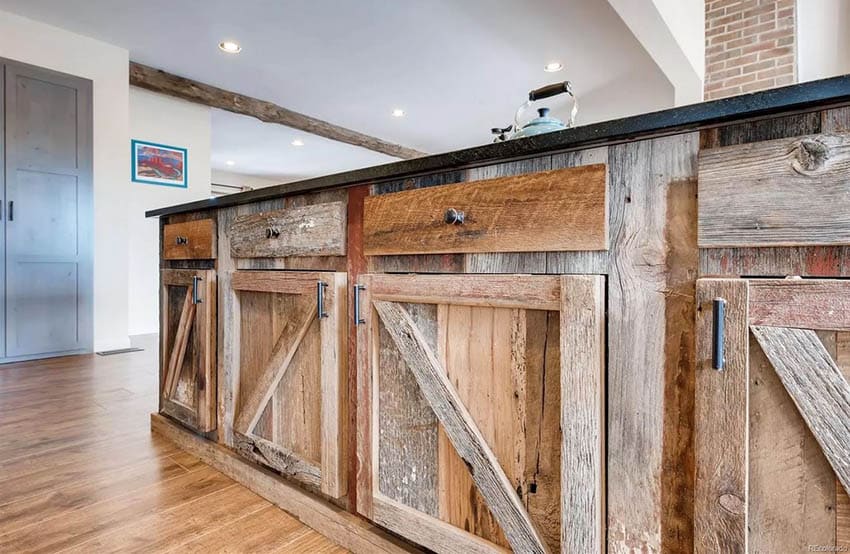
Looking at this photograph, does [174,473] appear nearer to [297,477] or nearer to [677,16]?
[297,477]

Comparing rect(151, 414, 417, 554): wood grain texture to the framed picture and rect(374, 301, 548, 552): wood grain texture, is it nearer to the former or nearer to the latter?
rect(374, 301, 548, 552): wood grain texture

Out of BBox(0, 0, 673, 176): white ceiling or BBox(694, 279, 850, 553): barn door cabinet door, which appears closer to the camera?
BBox(694, 279, 850, 553): barn door cabinet door

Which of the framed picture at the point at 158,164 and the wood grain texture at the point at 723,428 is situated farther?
the framed picture at the point at 158,164

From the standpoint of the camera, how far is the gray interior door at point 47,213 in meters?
3.38

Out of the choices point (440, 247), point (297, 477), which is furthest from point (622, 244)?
point (297, 477)

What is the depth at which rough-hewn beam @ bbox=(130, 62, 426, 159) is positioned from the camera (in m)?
4.32

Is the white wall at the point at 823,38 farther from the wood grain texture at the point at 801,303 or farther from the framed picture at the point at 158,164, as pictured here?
the framed picture at the point at 158,164

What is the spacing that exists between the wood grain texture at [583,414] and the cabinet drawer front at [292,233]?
0.61 m

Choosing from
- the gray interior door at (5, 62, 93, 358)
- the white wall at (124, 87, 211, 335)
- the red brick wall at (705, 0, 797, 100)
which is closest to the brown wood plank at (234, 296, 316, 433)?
the gray interior door at (5, 62, 93, 358)

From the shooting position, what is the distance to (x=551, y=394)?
2.61 ft

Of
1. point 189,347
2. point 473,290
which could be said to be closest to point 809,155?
point 473,290

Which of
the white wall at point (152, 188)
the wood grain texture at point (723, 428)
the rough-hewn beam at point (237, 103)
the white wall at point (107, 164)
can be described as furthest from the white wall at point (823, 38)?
the white wall at point (152, 188)

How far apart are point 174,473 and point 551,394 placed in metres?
1.40

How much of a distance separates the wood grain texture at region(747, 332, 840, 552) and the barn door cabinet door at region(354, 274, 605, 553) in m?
0.20
